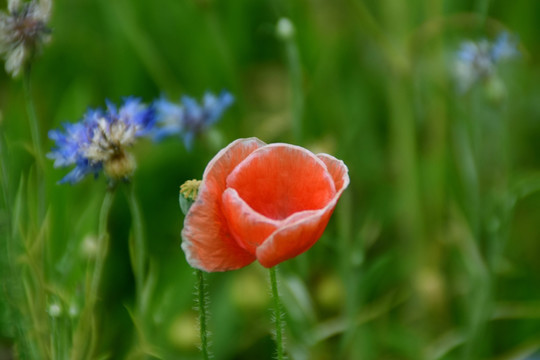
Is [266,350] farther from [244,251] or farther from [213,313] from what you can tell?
[244,251]

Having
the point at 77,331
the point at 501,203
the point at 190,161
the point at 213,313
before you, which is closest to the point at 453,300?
the point at 501,203

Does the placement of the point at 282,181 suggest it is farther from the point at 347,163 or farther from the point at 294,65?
the point at 347,163

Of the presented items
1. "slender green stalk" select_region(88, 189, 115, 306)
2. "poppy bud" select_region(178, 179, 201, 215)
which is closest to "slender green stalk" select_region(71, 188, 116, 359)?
"slender green stalk" select_region(88, 189, 115, 306)

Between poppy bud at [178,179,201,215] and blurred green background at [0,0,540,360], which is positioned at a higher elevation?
blurred green background at [0,0,540,360]

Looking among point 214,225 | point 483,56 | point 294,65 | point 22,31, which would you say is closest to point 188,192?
point 214,225

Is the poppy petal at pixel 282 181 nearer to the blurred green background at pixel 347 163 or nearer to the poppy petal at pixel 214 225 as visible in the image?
the poppy petal at pixel 214 225

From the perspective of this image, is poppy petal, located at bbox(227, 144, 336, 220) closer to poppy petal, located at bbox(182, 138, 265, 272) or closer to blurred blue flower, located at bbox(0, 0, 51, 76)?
poppy petal, located at bbox(182, 138, 265, 272)

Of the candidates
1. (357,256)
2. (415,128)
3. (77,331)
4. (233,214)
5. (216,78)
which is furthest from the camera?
(216,78)
